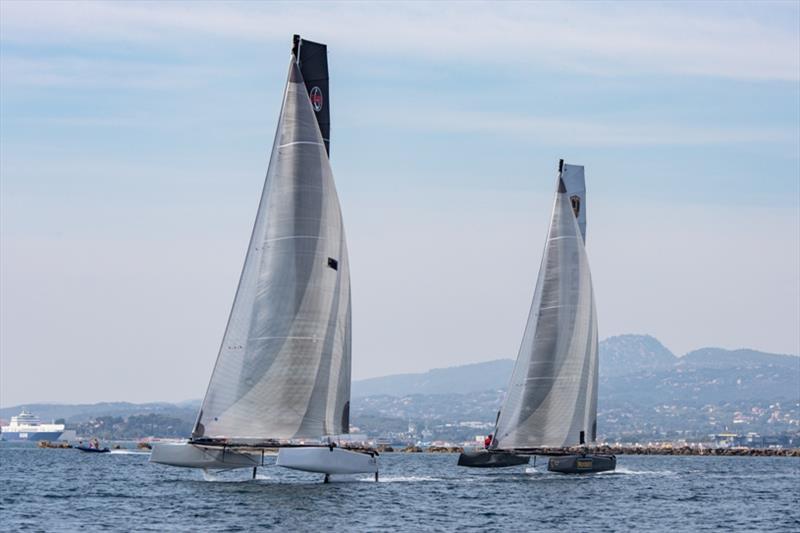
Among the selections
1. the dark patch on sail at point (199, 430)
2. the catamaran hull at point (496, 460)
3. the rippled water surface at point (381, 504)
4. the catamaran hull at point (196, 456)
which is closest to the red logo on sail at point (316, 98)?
the dark patch on sail at point (199, 430)

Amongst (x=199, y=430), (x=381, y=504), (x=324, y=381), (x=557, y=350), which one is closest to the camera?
(x=381, y=504)

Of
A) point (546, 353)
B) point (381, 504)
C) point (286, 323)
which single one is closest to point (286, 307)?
point (286, 323)

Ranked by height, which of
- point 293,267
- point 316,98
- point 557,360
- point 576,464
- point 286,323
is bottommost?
point 576,464

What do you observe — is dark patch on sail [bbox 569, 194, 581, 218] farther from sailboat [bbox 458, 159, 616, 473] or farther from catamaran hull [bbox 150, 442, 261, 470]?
catamaran hull [bbox 150, 442, 261, 470]

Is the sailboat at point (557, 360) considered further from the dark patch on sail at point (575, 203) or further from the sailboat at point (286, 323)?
the sailboat at point (286, 323)

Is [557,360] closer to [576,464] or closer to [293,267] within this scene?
[576,464]

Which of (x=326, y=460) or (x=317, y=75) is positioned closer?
(x=326, y=460)

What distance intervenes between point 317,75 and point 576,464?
101ft

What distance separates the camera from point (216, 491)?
188 feet

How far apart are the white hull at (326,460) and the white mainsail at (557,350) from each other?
70.0ft

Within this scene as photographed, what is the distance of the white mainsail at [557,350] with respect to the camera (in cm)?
8000

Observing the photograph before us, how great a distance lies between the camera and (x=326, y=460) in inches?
2261

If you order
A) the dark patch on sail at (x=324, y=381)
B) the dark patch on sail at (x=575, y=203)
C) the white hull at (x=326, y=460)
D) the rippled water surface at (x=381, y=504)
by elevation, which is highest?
the dark patch on sail at (x=575, y=203)

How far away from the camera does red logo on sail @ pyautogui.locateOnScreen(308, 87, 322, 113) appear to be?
59688 millimetres
